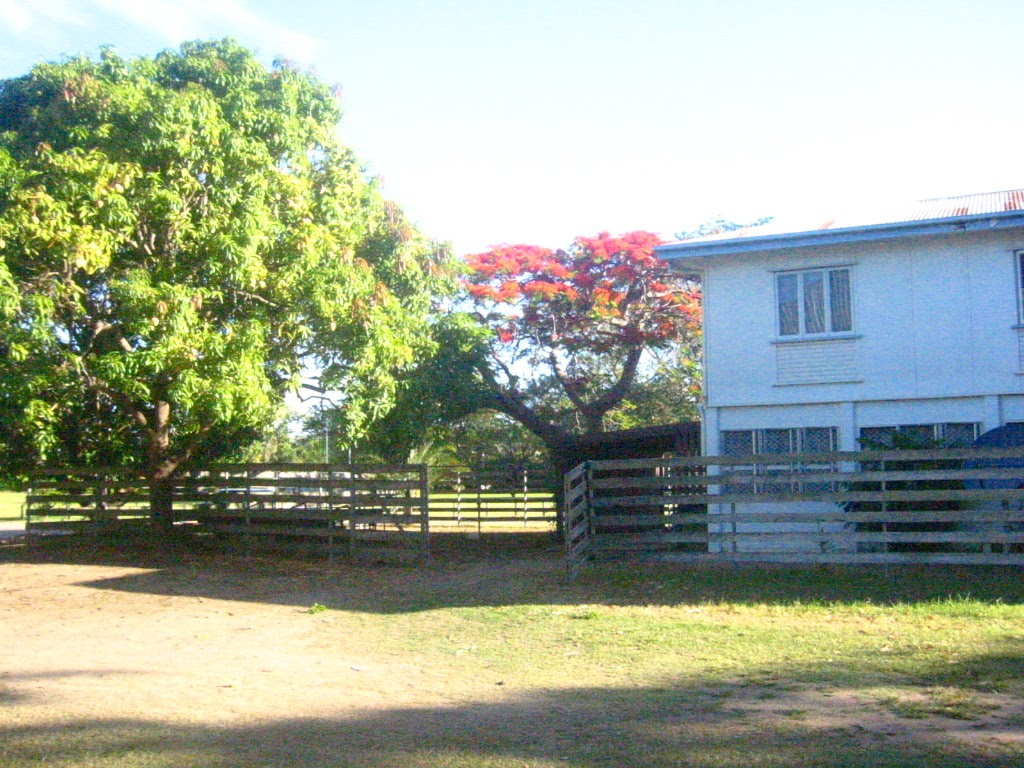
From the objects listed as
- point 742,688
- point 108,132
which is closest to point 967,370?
point 742,688

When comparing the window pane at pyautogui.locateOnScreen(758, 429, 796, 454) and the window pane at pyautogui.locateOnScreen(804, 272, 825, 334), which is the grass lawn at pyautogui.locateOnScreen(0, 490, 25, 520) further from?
the window pane at pyautogui.locateOnScreen(804, 272, 825, 334)

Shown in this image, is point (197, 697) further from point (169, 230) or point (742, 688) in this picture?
point (169, 230)

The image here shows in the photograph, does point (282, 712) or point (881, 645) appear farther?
point (881, 645)

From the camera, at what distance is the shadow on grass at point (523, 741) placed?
6090mm

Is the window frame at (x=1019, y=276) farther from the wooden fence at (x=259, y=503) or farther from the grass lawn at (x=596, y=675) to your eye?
the wooden fence at (x=259, y=503)

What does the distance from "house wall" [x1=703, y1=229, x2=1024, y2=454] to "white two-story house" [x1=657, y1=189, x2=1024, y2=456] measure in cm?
2

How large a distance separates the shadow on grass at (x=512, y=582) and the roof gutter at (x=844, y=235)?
5.33 metres

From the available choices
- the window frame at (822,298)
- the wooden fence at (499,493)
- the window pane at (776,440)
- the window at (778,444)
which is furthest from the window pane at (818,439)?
the wooden fence at (499,493)

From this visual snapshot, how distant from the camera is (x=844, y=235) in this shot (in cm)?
1647

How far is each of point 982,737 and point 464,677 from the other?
4034 millimetres

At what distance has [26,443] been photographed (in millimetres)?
18781

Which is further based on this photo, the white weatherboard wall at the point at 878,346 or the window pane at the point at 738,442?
the window pane at the point at 738,442

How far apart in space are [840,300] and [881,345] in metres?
0.98

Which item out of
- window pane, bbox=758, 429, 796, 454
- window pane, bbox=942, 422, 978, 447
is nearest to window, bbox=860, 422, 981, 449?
window pane, bbox=942, 422, 978, 447
